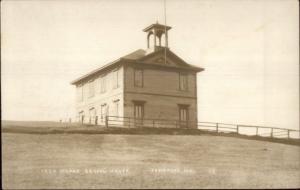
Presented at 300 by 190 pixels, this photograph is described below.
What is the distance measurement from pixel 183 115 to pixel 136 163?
13320mm

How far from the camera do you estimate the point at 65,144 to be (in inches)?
965

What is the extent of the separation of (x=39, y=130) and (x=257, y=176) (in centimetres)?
1271

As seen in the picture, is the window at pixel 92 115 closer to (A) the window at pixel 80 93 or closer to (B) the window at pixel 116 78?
(A) the window at pixel 80 93

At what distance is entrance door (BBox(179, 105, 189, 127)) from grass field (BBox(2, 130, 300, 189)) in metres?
5.96

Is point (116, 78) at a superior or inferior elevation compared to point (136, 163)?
superior

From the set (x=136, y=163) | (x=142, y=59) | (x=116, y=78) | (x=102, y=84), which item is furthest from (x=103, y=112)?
(x=136, y=163)

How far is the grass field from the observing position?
62.7 ft

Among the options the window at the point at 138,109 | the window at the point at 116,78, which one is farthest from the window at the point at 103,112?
the window at the point at 138,109

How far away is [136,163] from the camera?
21.5 metres

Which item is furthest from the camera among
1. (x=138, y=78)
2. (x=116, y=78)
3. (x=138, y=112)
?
(x=116, y=78)

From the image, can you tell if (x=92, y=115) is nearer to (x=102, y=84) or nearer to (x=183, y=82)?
(x=102, y=84)

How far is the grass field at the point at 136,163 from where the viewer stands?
1911 cm

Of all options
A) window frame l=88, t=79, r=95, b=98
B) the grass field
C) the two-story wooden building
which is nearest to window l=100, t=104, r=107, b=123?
the two-story wooden building

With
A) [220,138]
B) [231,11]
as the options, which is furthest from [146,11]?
[220,138]
